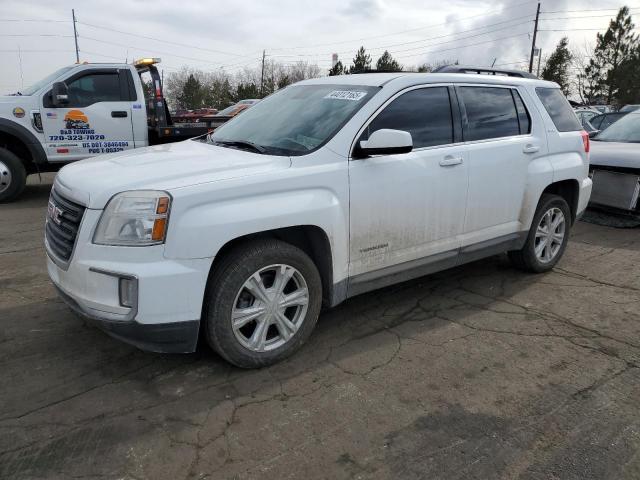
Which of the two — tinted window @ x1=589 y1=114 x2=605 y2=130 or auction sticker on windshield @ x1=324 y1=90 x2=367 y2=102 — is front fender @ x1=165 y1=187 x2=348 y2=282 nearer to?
auction sticker on windshield @ x1=324 y1=90 x2=367 y2=102

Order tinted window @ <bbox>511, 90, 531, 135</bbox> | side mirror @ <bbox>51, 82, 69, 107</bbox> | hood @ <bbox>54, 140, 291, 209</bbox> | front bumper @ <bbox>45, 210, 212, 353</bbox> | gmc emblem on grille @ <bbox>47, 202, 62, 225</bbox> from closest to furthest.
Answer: front bumper @ <bbox>45, 210, 212, 353</bbox>
hood @ <bbox>54, 140, 291, 209</bbox>
gmc emblem on grille @ <bbox>47, 202, 62, 225</bbox>
tinted window @ <bbox>511, 90, 531, 135</bbox>
side mirror @ <bbox>51, 82, 69, 107</bbox>

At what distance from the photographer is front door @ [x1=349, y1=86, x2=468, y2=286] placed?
3504 millimetres

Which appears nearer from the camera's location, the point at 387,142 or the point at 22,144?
the point at 387,142

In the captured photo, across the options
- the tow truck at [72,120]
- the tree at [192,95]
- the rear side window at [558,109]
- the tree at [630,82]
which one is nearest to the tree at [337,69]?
the tree at [192,95]

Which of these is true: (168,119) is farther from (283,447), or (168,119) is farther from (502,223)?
(283,447)

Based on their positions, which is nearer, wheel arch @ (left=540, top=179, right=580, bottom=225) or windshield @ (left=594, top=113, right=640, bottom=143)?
wheel arch @ (left=540, top=179, right=580, bottom=225)

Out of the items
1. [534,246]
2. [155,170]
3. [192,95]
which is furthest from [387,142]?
[192,95]

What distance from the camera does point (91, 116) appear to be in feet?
28.1

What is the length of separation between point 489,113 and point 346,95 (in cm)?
138

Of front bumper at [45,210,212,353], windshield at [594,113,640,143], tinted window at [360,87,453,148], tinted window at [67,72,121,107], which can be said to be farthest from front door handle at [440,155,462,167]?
tinted window at [67,72,121,107]

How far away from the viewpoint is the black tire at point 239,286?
2.97m

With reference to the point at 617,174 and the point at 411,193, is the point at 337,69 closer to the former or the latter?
the point at 617,174

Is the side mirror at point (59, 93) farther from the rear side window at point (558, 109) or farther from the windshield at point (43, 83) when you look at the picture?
the rear side window at point (558, 109)

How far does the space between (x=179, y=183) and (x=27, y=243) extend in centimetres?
412
